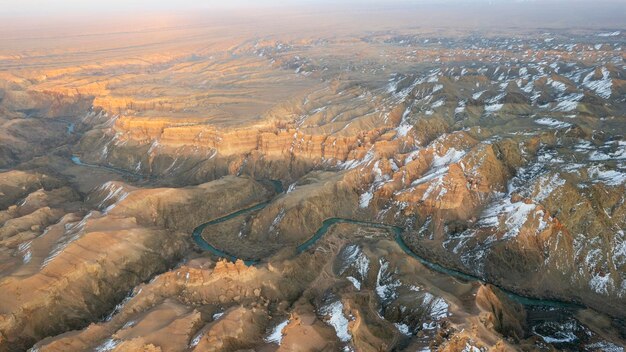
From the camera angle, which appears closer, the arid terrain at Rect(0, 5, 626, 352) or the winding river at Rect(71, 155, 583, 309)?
the arid terrain at Rect(0, 5, 626, 352)

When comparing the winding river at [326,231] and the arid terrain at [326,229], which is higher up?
the arid terrain at [326,229]

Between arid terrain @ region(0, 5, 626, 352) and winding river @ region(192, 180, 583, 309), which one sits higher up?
arid terrain @ region(0, 5, 626, 352)

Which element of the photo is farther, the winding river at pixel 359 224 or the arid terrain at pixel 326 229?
the winding river at pixel 359 224

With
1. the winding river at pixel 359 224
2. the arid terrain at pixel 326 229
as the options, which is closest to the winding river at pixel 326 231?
the winding river at pixel 359 224

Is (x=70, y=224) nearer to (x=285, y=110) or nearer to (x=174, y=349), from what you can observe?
(x=174, y=349)

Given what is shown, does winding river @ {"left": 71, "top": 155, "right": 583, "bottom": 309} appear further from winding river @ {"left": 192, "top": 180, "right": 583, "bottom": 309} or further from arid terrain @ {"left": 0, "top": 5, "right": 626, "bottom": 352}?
arid terrain @ {"left": 0, "top": 5, "right": 626, "bottom": 352}

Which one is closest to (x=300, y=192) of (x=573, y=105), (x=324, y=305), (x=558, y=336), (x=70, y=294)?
(x=324, y=305)

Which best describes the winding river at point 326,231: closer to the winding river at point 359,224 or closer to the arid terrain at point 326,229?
the winding river at point 359,224

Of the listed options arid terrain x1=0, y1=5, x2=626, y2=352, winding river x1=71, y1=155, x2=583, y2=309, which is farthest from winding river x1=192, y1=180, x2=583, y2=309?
arid terrain x1=0, y1=5, x2=626, y2=352

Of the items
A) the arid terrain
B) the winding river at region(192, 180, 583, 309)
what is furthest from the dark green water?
the arid terrain
